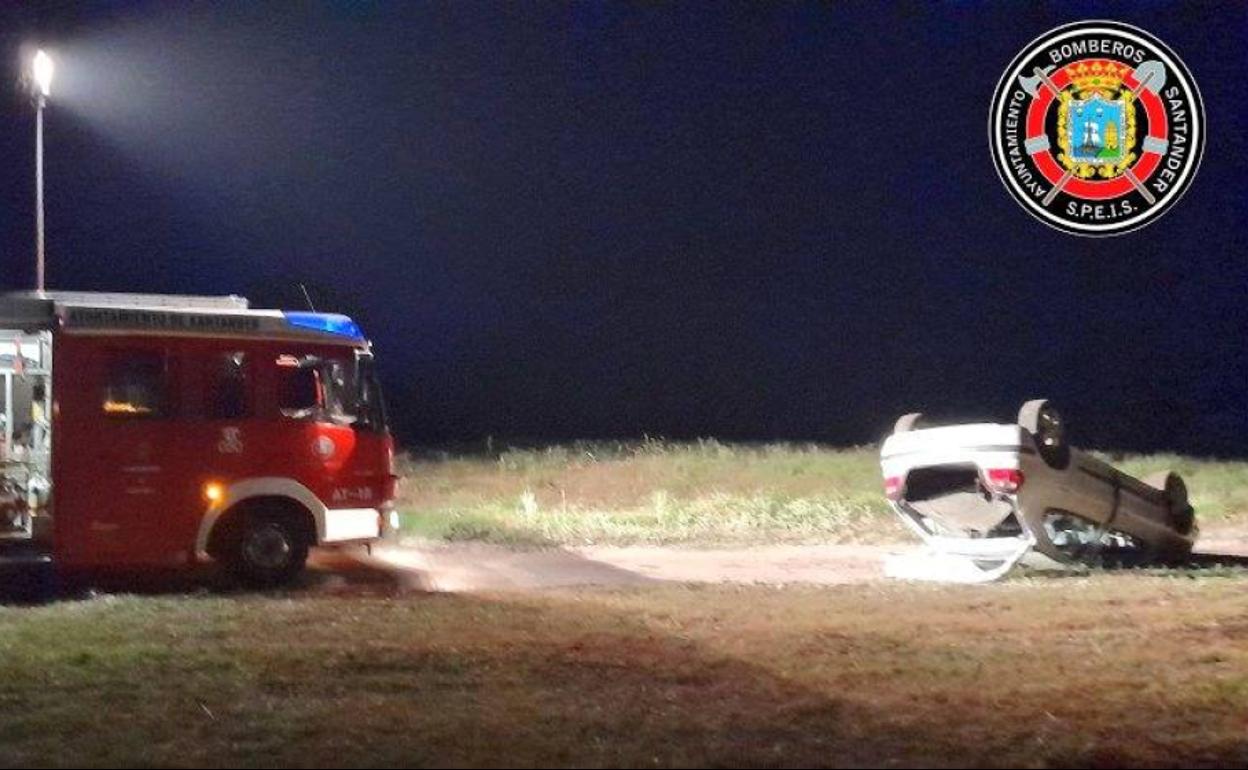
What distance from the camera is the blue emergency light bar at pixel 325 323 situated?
45.6 ft

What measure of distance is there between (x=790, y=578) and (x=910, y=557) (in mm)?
1242

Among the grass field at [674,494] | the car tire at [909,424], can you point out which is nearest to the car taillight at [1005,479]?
the car tire at [909,424]

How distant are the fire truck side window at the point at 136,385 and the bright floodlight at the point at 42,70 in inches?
A: 261

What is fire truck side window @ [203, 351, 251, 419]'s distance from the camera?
13500mm

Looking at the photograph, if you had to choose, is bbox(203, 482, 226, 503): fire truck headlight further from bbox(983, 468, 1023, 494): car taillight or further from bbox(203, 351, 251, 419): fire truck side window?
bbox(983, 468, 1023, 494): car taillight

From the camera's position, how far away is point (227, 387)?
1362 cm

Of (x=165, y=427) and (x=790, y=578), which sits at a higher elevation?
(x=165, y=427)

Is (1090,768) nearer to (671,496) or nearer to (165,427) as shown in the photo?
(165,427)

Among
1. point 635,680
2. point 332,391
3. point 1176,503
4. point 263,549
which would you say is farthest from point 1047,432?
point 263,549

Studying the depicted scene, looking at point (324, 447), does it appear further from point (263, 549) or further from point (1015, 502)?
point (1015, 502)

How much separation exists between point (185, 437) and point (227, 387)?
61 cm

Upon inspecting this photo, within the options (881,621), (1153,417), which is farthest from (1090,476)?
(1153,417)

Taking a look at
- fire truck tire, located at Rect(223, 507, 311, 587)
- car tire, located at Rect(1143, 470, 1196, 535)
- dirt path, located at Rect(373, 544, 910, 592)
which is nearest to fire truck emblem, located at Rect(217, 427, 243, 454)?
fire truck tire, located at Rect(223, 507, 311, 587)

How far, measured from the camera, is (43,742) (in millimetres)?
7215
